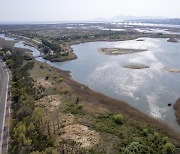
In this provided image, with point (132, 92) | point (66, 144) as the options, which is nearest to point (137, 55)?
point (132, 92)

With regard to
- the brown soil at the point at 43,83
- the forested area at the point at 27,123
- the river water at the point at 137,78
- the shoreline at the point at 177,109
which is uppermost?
the forested area at the point at 27,123

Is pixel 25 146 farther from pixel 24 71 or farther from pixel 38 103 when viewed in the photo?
pixel 24 71

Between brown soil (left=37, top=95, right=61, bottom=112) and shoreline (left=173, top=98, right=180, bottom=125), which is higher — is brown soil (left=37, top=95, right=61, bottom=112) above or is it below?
above

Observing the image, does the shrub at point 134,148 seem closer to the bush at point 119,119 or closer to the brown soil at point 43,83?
the bush at point 119,119

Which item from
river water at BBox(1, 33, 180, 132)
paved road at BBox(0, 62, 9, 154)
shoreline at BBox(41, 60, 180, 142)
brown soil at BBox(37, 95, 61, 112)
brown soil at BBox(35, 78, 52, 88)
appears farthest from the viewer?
brown soil at BBox(35, 78, 52, 88)

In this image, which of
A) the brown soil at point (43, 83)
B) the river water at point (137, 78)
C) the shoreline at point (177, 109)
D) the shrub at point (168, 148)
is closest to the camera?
the shrub at point (168, 148)

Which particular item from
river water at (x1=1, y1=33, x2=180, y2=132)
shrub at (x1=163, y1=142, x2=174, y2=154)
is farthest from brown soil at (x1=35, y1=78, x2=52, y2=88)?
shrub at (x1=163, y1=142, x2=174, y2=154)

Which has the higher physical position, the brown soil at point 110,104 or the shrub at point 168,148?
the shrub at point 168,148

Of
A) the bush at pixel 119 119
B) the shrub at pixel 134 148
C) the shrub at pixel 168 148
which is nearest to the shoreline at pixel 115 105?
the bush at pixel 119 119

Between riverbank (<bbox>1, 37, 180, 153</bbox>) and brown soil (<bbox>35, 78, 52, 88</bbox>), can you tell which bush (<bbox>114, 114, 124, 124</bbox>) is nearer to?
riverbank (<bbox>1, 37, 180, 153</bbox>)
